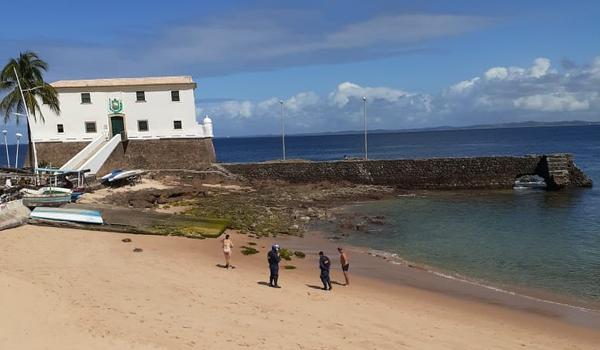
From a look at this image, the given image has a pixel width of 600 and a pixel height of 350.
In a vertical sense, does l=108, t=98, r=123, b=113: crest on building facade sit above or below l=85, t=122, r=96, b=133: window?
above

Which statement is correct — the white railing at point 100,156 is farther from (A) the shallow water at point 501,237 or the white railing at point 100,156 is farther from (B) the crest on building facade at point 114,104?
(A) the shallow water at point 501,237

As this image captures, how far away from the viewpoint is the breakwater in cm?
5075

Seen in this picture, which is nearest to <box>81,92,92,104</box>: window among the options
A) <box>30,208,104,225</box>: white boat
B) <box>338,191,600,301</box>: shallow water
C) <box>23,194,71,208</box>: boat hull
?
<box>23,194,71,208</box>: boat hull

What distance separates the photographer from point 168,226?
26.8m

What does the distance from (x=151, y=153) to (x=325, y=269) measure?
3315 cm

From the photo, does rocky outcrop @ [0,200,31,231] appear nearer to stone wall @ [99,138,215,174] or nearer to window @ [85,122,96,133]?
stone wall @ [99,138,215,174]

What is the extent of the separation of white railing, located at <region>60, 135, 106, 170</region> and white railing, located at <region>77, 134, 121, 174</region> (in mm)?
814


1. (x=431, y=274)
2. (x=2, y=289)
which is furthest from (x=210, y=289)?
(x=431, y=274)

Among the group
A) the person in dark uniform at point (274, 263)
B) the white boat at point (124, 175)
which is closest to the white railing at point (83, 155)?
the white boat at point (124, 175)

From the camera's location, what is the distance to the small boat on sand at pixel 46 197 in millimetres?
26875

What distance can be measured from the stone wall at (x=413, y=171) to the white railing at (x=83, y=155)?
1122cm

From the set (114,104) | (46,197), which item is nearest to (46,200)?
(46,197)

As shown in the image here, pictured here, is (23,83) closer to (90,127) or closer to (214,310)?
(90,127)

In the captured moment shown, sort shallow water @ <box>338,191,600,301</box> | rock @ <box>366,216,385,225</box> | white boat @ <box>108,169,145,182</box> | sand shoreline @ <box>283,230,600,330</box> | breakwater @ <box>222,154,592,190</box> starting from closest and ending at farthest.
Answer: sand shoreline @ <box>283,230,600,330</box>, shallow water @ <box>338,191,600,301</box>, rock @ <box>366,216,385,225</box>, white boat @ <box>108,169,145,182</box>, breakwater @ <box>222,154,592,190</box>
